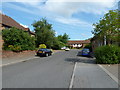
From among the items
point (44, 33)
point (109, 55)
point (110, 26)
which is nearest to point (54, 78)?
point (109, 55)

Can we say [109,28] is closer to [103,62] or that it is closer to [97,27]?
[97,27]

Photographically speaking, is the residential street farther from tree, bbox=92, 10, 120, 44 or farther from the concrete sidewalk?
tree, bbox=92, 10, 120, 44

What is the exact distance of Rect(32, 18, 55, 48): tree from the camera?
41.0 metres

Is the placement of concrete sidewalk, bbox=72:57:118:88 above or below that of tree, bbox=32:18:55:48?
below

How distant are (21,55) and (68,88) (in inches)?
625

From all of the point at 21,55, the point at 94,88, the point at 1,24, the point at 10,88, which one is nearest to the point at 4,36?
the point at 21,55

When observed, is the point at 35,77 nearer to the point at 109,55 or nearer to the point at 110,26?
the point at 109,55

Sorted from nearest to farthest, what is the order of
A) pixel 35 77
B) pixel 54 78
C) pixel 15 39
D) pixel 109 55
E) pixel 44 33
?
1. pixel 54 78
2. pixel 35 77
3. pixel 109 55
4. pixel 15 39
5. pixel 44 33

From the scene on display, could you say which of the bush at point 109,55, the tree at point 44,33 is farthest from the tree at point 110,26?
the tree at point 44,33

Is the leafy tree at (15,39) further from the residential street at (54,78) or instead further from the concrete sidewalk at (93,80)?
the concrete sidewalk at (93,80)

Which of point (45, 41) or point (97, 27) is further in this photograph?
point (45, 41)

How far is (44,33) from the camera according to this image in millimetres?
40781

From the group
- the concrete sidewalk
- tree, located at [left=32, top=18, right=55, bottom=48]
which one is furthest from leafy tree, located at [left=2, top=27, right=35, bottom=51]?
tree, located at [left=32, top=18, right=55, bottom=48]

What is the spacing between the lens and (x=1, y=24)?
83.3 feet
